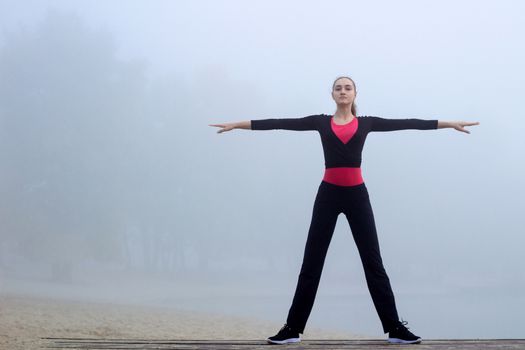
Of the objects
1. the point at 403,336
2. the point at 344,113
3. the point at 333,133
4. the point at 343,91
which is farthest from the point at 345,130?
the point at 403,336

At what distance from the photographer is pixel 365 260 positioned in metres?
5.88

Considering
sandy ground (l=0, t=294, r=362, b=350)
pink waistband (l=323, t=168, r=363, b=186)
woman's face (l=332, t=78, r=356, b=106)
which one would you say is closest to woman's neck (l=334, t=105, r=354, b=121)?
woman's face (l=332, t=78, r=356, b=106)

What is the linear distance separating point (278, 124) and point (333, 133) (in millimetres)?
593

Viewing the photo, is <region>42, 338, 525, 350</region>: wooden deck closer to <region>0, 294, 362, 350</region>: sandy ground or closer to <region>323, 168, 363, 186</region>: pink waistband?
<region>323, 168, 363, 186</region>: pink waistband

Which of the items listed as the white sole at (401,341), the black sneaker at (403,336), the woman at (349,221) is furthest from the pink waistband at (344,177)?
the white sole at (401,341)

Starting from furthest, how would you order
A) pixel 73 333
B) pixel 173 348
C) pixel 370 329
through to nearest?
1. pixel 370 329
2. pixel 73 333
3. pixel 173 348

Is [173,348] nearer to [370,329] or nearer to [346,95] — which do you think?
[346,95]

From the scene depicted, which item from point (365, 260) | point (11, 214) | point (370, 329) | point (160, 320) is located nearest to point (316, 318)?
point (370, 329)

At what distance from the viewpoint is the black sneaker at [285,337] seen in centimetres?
580

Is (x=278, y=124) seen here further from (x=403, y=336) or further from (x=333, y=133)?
(x=403, y=336)

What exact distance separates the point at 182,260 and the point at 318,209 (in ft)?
111

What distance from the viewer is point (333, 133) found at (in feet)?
19.6

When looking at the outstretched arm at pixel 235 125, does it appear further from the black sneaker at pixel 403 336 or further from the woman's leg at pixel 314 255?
the black sneaker at pixel 403 336

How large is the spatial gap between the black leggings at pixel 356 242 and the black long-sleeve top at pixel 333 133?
0.92ft
